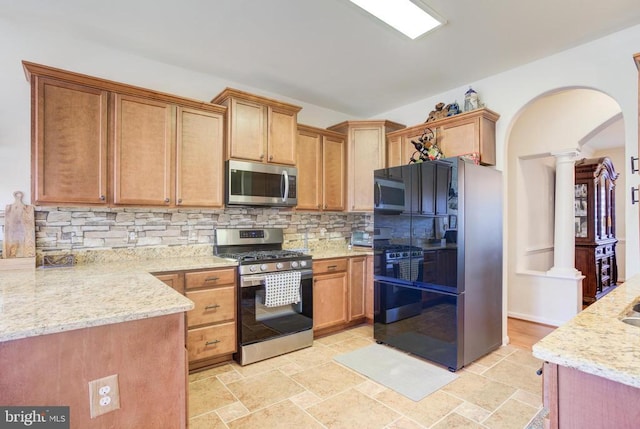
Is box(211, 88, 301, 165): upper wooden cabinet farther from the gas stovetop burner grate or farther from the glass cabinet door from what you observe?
the glass cabinet door

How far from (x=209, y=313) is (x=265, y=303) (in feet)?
1.57

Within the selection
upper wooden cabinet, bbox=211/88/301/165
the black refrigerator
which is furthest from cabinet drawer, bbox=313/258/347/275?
upper wooden cabinet, bbox=211/88/301/165

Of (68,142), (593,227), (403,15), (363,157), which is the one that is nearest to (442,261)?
(363,157)

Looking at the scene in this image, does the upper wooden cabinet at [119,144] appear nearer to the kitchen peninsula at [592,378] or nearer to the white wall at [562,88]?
the white wall at [562,88]

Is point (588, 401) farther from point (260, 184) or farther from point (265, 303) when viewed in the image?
point (260, 184)

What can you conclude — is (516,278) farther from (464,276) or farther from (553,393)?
(553,393)

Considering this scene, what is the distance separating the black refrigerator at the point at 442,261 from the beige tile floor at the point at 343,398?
35cm

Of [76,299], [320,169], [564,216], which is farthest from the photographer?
[564,216]

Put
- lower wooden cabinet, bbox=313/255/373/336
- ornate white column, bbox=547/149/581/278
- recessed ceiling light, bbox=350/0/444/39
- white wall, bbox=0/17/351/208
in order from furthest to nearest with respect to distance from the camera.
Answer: ornate white column, bbox=547/149/581/278, lower wooden cabinet, bbox=313/255/373/336, white wall, bbox=0/17/351/208, recessed ceiling light, bbox=350/0/444/39

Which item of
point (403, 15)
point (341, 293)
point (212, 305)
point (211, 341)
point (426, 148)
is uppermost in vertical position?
point (403, 15)

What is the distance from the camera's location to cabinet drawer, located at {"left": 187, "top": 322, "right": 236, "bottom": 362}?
2.63 m

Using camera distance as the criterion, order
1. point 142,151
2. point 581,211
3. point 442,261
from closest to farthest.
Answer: point 142,151 < point 442,261 < point 581,211

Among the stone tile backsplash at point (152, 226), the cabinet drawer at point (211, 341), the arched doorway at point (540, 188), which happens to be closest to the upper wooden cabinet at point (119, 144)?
the stone tile backsplash at point (152, 226)

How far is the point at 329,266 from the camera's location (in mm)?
3504
